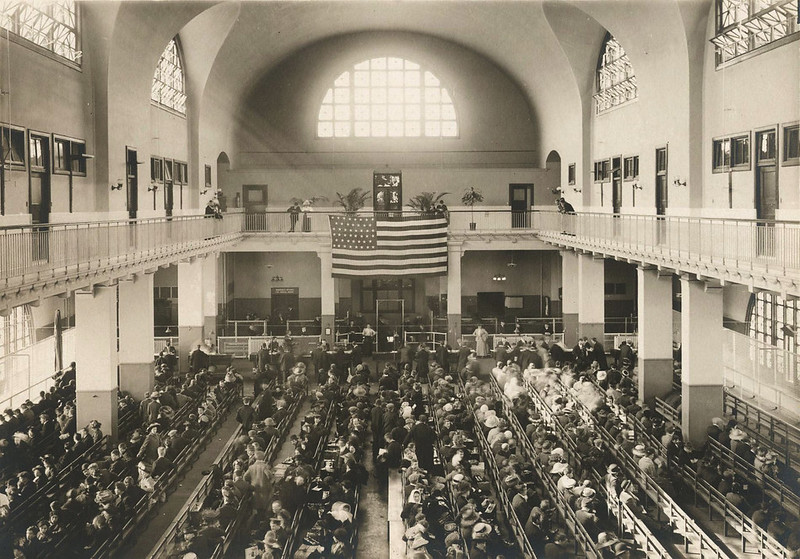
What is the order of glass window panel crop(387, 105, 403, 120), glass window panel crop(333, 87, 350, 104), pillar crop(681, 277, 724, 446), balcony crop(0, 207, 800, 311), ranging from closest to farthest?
1. balcony crop(0, 207, 800, 311)
2. pillar crop(681, 277, 724, 446)
3. glass window panel crop(333, 87, 350, 104)
4. glass window panel crop(387, 105, 403, 120)

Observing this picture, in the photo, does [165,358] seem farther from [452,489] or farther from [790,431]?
[790,431]

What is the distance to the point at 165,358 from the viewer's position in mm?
26328

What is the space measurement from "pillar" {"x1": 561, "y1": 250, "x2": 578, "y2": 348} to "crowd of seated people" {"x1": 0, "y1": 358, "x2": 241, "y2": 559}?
1592cm

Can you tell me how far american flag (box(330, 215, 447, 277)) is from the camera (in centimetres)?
2977

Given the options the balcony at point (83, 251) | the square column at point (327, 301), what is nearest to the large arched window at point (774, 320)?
the square column at point (327, 301)

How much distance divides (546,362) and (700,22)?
32.7 feet

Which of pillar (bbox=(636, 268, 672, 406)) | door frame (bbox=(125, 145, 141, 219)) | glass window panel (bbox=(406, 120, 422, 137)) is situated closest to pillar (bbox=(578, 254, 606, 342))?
pillar (bbox=(636, 268, 672, 406))

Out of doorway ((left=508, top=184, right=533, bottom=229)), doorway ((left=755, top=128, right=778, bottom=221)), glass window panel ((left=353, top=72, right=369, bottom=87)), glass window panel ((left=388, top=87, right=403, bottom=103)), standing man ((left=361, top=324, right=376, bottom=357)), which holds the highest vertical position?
glass window panel ((left=353, top=72, right=369, bottom=87))

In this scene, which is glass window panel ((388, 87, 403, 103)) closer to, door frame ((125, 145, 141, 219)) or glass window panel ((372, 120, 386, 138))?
glass window panel ((372, 120, 386, 138))

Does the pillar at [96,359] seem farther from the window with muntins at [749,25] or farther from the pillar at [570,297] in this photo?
the pillar at [570,297]

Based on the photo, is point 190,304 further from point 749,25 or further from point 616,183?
point 749,25

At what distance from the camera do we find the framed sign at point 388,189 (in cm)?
3844

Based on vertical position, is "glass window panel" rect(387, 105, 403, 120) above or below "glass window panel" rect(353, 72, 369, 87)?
below

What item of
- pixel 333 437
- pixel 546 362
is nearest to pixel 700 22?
pixel 546 362
